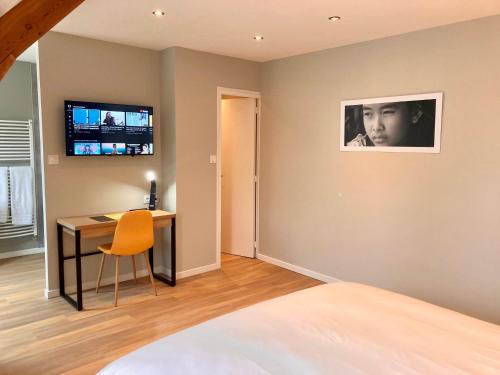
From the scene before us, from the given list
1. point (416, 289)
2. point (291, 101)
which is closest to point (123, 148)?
point (291, 101)

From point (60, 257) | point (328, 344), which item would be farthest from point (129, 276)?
point (328, 344)

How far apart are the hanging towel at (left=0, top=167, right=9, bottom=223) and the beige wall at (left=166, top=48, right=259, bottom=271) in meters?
2.35

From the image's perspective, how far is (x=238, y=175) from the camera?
17.1 ft

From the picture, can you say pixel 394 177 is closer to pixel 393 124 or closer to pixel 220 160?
pixel 393 124

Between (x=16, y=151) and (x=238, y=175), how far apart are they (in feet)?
9.31

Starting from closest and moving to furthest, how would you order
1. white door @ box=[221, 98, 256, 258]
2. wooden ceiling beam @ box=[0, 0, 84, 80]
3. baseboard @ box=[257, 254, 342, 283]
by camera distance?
wooden ceiling beam @ box=[0, 0, 84, 80], baseboard @ box=[257, 254, 342, 283], white door @ box=[221, 98, 256, 258]

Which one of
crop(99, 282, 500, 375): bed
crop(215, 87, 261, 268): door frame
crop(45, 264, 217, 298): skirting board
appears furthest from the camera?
crop(215, 87, 261, 268): door frame

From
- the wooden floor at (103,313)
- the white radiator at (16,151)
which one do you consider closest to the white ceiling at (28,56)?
the white radiator at (16,151)

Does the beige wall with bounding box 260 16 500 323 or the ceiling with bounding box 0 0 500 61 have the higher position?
the ceiling with bounding box 0 0 500 61

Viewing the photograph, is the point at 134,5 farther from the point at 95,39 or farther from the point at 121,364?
the point at 121,364

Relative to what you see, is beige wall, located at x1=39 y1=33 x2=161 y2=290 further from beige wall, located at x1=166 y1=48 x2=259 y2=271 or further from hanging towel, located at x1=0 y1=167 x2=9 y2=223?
hanging towel, located at x1=0 y1=167 x2=9 y2=223

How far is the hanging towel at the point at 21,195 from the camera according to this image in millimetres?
5008

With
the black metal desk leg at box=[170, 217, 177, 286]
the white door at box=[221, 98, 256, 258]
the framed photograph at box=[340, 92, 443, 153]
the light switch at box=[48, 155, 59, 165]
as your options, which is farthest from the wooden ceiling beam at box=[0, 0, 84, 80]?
the white door at box=[221, 98, 256, 258]

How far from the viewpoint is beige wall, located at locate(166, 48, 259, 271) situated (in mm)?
4230
